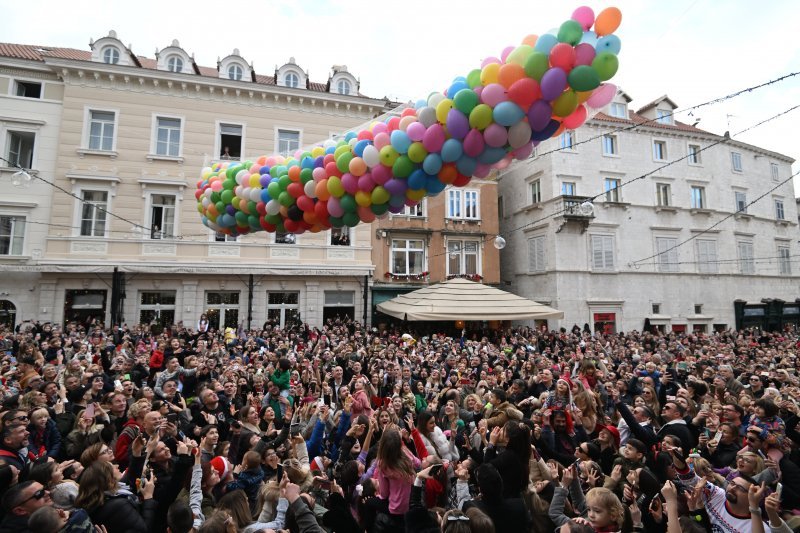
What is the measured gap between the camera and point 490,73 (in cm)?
371

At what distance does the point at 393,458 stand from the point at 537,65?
3.51 metres

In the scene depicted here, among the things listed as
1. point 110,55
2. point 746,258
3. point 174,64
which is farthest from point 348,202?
point 746,258

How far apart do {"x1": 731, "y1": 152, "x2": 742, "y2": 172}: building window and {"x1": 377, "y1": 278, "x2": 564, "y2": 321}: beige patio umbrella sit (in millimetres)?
18227

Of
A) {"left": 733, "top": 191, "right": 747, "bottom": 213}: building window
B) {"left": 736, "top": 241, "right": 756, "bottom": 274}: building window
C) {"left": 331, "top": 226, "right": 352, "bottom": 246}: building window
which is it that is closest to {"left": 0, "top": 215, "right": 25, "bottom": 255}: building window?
{"left": 331, "top": 226, "right": 352, "bottom": 246}: building window

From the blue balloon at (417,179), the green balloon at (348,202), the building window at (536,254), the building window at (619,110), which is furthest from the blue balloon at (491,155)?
the building window at (619,110)

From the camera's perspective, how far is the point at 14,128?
16.3 m

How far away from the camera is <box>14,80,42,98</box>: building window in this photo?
653 inches

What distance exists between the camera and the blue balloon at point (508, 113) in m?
3.57

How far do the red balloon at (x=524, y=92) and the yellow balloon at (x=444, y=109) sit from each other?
0.59m

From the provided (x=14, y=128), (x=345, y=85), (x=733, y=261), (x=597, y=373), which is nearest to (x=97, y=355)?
(x=597, y=373)

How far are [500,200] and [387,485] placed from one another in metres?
24.1

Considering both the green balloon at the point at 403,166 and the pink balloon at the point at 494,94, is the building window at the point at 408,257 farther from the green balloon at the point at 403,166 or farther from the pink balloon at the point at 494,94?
the pink balloon at the point at 494,94

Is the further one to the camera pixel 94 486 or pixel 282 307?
pixel 282 307

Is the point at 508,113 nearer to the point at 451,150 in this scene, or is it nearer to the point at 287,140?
the point at 451,150
